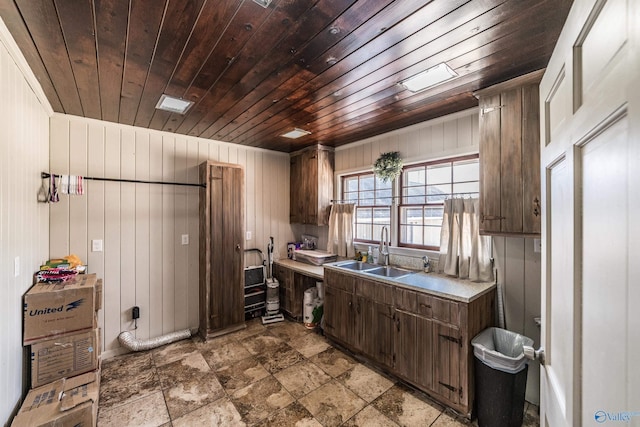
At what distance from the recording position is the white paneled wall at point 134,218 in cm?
275

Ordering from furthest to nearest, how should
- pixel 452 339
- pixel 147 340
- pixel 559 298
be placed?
1. pixel 147 340
2. pixel 452 339
3. pixel 559 298

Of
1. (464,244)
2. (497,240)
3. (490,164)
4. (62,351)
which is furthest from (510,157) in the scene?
(62,351)

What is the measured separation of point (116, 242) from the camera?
117 inches

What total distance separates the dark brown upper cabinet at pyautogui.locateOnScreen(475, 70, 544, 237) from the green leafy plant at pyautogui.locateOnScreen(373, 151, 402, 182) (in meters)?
1.02

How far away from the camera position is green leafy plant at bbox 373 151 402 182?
3102 millimetres

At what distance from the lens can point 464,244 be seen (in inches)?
101

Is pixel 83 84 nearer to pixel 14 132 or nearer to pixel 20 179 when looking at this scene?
pixel 14 132

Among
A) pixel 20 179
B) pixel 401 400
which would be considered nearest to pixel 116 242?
pixel 20 179

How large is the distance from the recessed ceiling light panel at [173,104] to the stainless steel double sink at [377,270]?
2.34 meters

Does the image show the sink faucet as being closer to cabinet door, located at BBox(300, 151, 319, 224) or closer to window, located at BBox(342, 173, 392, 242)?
window, located at BBox(342, 173, 392, 242)

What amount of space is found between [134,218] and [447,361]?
138 inches

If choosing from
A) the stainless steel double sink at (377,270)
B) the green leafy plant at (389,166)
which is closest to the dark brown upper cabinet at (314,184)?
the stainless steel double sink at (377,270)

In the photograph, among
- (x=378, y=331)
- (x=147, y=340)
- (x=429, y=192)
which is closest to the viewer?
(x=378, y=331)

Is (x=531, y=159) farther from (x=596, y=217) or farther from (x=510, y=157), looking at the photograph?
(x=596, y=217)
